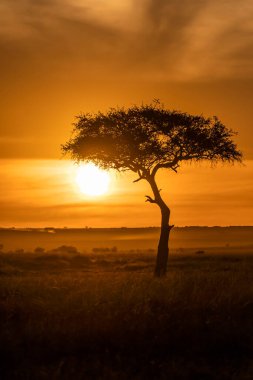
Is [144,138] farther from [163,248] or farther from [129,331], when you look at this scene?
[129,331]

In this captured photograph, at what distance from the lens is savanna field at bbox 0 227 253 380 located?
40.4ft

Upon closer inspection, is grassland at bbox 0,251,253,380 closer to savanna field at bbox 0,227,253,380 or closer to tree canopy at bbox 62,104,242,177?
savanna field at bbox 0,227,253,380

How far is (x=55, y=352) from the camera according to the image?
13172 mm

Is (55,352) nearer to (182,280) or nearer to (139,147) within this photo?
(182,280)

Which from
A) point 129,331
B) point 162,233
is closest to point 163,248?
point 162,233

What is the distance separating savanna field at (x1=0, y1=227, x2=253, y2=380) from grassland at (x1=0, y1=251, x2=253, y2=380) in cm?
2

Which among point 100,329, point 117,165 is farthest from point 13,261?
point 100,329

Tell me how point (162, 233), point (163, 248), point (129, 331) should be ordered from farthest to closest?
1. point (162, 233)
2. point (163, 248)
3. point (129, 331)

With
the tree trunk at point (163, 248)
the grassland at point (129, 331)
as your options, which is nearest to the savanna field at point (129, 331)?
the grassland at point (129, 331)

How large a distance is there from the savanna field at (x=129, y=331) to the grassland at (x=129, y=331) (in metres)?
0.02

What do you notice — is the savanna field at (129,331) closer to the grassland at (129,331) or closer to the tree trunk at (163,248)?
Result: the grassland at (129,331)

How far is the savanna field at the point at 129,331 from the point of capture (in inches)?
485

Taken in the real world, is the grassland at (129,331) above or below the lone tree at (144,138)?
below

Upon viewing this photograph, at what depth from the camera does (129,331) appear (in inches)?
560
